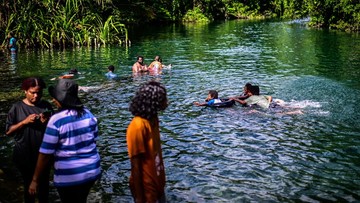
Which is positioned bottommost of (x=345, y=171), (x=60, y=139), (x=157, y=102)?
(x=345, y=171)

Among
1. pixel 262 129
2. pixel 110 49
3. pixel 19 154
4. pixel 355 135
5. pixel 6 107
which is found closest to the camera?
pixel 19 154

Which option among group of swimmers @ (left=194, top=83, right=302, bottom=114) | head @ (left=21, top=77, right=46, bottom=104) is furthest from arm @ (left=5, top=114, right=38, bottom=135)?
group of swimmers @ (left=194, top=83, right=302, bottom=114)

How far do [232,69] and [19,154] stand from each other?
17.7 meters

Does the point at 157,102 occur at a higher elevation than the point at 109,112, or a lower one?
higher

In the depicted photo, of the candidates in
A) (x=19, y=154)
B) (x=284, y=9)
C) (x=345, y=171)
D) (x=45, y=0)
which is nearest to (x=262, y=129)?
(x=345, y=171)

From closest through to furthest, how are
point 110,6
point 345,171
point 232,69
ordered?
point 345,171
point 232,69
point 110,6

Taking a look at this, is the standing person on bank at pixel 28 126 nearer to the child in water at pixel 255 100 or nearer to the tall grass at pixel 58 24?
the child in water at pixel 255 100

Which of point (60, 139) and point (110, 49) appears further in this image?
point (110, 49)

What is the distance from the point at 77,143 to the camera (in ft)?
16.1

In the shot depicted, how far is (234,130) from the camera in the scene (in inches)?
455

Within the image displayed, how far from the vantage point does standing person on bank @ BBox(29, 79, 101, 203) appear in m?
4.77

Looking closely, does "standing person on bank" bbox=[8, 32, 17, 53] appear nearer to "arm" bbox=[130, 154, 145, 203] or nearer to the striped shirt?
the striped shirt

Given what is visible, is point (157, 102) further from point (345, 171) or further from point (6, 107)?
point (6, 107)

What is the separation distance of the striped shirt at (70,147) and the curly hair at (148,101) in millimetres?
808
